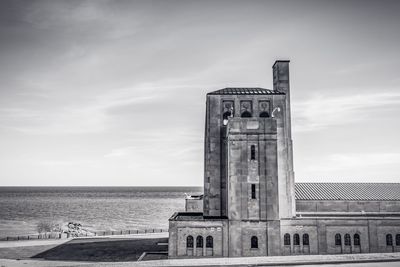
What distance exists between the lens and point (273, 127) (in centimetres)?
4094

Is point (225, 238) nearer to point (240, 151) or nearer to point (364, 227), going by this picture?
point (240, 151)

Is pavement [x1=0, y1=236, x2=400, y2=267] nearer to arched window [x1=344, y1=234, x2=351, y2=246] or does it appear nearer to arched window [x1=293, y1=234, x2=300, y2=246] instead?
arched window [x1=293, y1=234, x2=300, y2=246]

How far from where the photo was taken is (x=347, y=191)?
49.3 meters

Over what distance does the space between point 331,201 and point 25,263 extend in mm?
35862

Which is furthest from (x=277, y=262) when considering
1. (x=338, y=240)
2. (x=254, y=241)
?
(x=338, y=240)

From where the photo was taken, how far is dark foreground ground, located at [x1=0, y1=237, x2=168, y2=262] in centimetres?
4209

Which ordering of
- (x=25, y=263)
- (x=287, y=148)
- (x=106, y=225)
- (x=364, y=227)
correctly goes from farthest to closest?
(x=106, y=225), (x=287, y=148), (x=364, y=227), (x=25, y=263)

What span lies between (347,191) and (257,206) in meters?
16.2

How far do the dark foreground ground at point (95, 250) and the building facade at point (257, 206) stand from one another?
6.67 metres

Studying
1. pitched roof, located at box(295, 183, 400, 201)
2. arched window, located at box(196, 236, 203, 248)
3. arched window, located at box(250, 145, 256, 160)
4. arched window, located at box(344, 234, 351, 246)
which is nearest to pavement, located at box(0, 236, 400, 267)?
arched window, located at box(196, 236, 203, 248)

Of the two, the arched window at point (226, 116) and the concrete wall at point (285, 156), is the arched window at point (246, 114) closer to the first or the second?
the arched window at point (226, 116)

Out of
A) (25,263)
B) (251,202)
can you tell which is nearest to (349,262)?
(251,202)

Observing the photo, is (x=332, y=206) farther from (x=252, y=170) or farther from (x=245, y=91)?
(x=245, y=91)

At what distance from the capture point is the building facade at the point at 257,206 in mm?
39594
